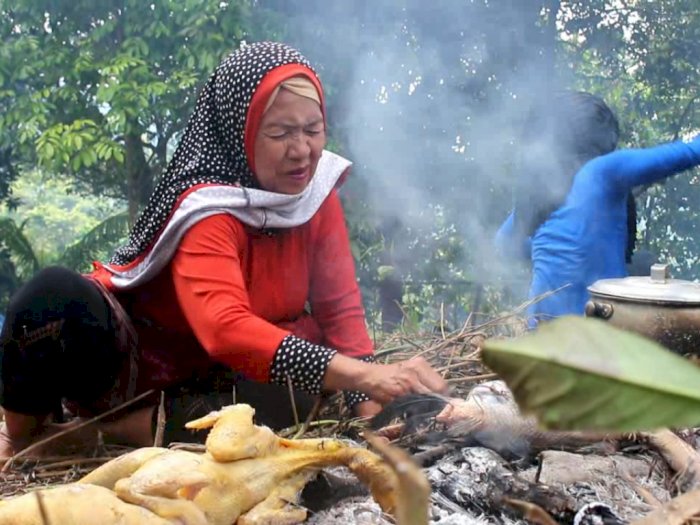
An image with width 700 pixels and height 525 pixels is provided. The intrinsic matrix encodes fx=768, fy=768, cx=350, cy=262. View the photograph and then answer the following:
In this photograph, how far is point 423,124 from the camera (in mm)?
7281

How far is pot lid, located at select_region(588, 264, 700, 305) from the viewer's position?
7.29ft

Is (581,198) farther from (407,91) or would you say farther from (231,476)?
(407,91)

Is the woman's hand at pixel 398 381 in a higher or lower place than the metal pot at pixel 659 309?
lower

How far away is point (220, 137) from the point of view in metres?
2.53

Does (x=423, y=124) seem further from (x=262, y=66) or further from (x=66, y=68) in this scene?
(x=262, y=66)

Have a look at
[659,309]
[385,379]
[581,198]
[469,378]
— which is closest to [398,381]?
[385,379]

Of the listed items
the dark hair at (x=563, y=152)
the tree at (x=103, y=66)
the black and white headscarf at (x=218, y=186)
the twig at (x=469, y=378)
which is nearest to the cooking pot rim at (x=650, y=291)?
the twig at (x=469, y=378)

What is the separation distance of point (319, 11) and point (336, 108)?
0.87 m

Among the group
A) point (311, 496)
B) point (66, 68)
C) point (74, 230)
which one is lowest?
point (74, 230)

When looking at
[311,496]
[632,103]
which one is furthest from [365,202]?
[311,496]

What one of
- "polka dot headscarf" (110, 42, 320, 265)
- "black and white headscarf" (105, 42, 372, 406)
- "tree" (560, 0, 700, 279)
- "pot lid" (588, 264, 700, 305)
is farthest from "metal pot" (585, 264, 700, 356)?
"tree" (560, 0, 700, 279)

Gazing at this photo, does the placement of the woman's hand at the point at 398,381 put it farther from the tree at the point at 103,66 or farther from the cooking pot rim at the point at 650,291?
the tree at the point at 103,66

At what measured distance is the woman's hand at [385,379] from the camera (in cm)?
198

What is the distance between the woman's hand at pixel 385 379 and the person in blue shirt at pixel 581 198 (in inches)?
78.8
